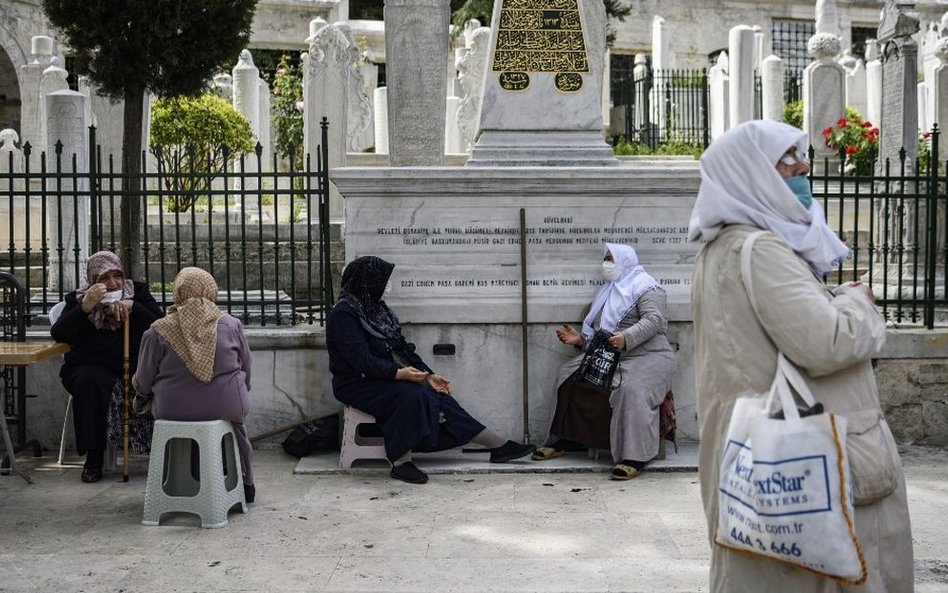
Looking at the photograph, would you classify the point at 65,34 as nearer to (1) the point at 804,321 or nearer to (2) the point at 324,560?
(2) the point at 324,560

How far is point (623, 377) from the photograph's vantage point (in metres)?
6.91

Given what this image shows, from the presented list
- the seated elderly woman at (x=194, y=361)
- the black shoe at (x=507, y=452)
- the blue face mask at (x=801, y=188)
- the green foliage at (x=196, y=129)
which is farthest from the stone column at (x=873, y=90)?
the blue face mask at (x=801, y=188)

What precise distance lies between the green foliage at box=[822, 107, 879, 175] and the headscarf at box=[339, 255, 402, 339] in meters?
9.83

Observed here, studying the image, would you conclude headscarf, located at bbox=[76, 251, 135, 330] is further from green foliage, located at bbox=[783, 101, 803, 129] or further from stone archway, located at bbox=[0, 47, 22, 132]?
stone archway, located at bbox=[0, 47, 22, 132]

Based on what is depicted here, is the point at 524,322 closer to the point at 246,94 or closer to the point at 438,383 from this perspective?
the point at 438,383

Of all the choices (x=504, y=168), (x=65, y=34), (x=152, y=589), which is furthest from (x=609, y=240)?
(x=65, y=34)

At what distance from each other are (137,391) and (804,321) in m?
4.25

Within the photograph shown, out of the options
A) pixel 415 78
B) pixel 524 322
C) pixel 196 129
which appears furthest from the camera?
pixel 196 129

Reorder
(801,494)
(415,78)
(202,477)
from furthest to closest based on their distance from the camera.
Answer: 1. (415,78)
2. (202,477)
3. (801,494)

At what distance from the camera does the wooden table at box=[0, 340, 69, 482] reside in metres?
6.29

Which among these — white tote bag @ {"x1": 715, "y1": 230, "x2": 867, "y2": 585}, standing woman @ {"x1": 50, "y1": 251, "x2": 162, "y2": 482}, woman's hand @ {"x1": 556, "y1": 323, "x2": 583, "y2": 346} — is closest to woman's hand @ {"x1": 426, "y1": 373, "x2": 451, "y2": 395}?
woman's hand @ {"x1": 556, "y1": 323, "x2": 583, "y2": 346}

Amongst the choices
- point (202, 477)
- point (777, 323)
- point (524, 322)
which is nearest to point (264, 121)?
point (524, 322)

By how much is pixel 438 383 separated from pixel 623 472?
3.83ft

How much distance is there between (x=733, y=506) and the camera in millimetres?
2957
